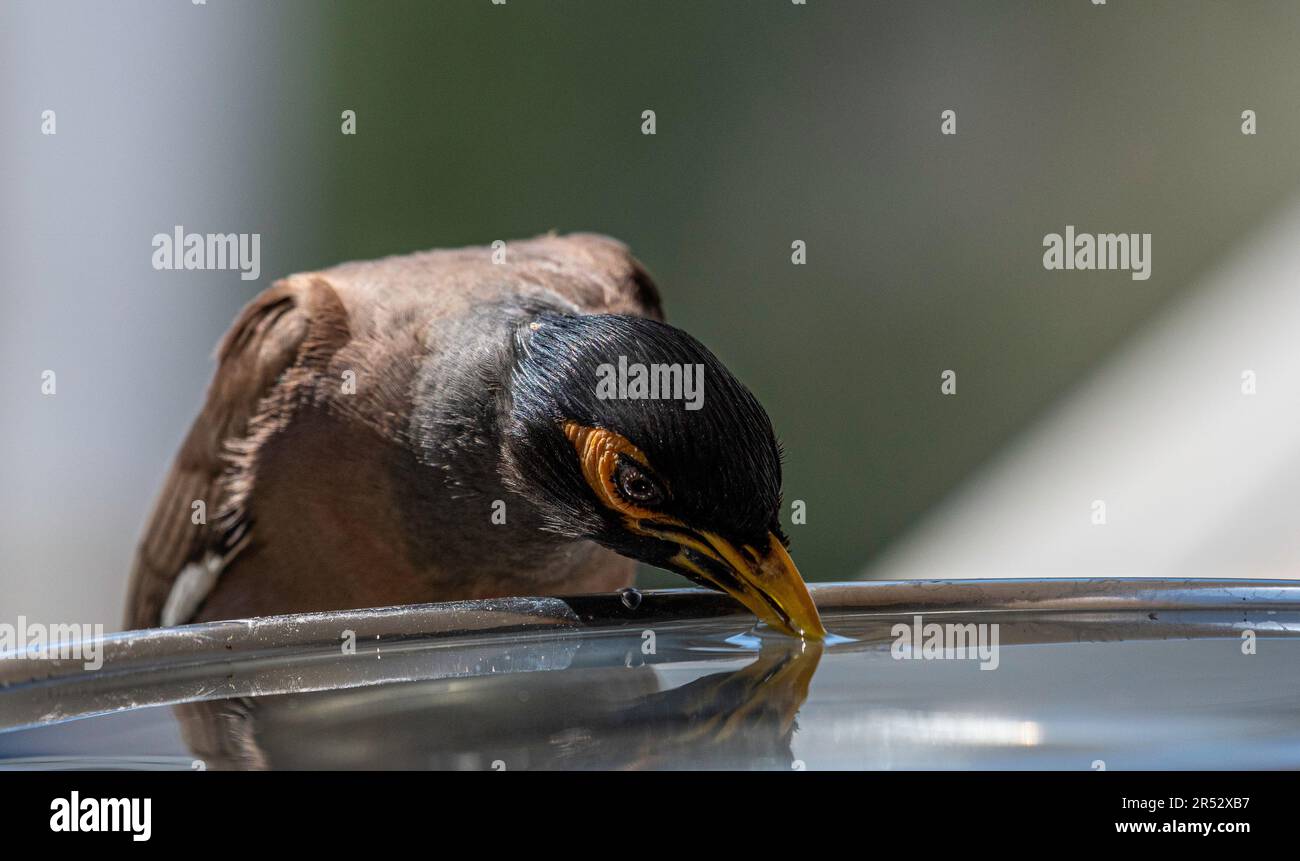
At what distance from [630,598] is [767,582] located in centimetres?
27

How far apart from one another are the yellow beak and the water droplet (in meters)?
0.24

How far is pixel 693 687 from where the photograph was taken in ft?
5.92

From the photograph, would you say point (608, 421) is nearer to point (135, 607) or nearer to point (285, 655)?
point (285, 655)

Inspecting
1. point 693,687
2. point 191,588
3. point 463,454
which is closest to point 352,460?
point 463,454

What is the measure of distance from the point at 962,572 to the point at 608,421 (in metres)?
6.09

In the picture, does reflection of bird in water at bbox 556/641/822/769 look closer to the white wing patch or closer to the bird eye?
the bird eye

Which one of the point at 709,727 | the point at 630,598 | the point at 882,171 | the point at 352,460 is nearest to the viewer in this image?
the point at 709,727

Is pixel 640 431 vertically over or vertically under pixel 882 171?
under

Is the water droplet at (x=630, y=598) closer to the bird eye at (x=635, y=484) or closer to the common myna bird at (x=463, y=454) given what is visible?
the common myna bird at (x=463, y=454)

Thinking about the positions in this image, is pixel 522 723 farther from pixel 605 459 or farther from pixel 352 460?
pixel 352 460

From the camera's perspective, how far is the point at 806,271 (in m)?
8.91

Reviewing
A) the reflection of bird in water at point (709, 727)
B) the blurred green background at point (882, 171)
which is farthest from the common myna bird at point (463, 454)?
the blurred green background at point (882, 171)

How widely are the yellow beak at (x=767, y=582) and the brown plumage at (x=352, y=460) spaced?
0.68 meters

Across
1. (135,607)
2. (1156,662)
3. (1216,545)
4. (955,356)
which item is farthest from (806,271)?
(1156,662)
